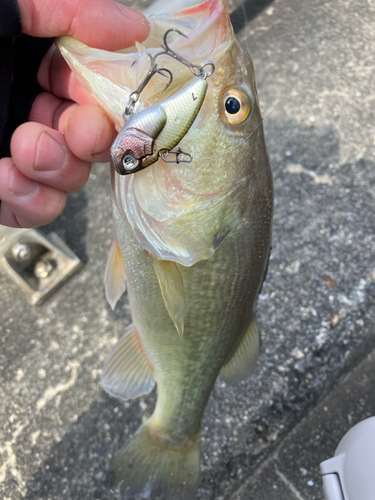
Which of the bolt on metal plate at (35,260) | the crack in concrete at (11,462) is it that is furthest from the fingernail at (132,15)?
the crack in concrete at (11,462)

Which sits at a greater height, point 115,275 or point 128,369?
point 115,275

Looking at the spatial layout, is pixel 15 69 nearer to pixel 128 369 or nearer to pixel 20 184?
pixel 20 184

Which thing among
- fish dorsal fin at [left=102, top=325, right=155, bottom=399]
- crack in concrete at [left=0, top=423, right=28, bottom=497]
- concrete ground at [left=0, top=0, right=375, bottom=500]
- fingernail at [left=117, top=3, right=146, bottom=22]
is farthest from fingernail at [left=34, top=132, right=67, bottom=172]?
crack in concrete at [left=0, top=423, right=28, bottom=497]

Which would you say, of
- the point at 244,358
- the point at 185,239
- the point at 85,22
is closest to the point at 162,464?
the point at 244,358

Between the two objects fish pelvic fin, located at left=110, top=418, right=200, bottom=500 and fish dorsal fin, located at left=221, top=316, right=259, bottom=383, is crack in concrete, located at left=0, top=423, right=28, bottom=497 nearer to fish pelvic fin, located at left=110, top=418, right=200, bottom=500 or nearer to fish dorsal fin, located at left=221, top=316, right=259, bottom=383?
fish pelvic fin, located at left=110, top=418, right=200, bottom=500

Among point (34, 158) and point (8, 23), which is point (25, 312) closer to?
point (34, 158)

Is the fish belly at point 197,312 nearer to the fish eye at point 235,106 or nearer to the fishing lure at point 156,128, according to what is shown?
the fish eye at point 235,106

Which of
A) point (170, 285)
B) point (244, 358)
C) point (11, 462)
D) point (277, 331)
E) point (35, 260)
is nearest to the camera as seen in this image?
point (170, 285)
